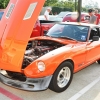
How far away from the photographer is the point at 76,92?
4281mm

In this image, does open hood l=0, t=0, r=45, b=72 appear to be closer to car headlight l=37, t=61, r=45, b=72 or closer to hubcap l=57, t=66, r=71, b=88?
car headlight l=37, t=61, r=45, b=72

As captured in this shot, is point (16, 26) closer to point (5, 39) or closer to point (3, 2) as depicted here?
point (5, 39)

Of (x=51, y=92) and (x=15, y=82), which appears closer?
(x=15, y=82)

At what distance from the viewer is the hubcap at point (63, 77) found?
4.17m

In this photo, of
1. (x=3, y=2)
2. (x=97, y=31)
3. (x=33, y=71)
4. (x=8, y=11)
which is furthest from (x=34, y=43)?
(x=3, y=2)

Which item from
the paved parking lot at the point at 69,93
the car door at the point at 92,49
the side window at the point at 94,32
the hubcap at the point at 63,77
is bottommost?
the paved parking lot at the point at 69,93

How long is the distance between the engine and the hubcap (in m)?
0.66

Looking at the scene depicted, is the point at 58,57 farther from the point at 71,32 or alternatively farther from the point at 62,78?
the point at 71,32

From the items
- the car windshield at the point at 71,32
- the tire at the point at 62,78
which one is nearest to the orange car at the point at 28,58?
the tire at the point at 62,78

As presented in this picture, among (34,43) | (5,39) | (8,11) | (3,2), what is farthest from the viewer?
(3,2)

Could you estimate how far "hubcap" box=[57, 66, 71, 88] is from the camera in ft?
13.7

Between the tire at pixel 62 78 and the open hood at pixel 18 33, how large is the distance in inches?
29.9

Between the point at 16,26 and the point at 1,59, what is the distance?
739 mm

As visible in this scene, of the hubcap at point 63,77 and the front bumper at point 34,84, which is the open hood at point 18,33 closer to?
the front bumper at point 34,84
